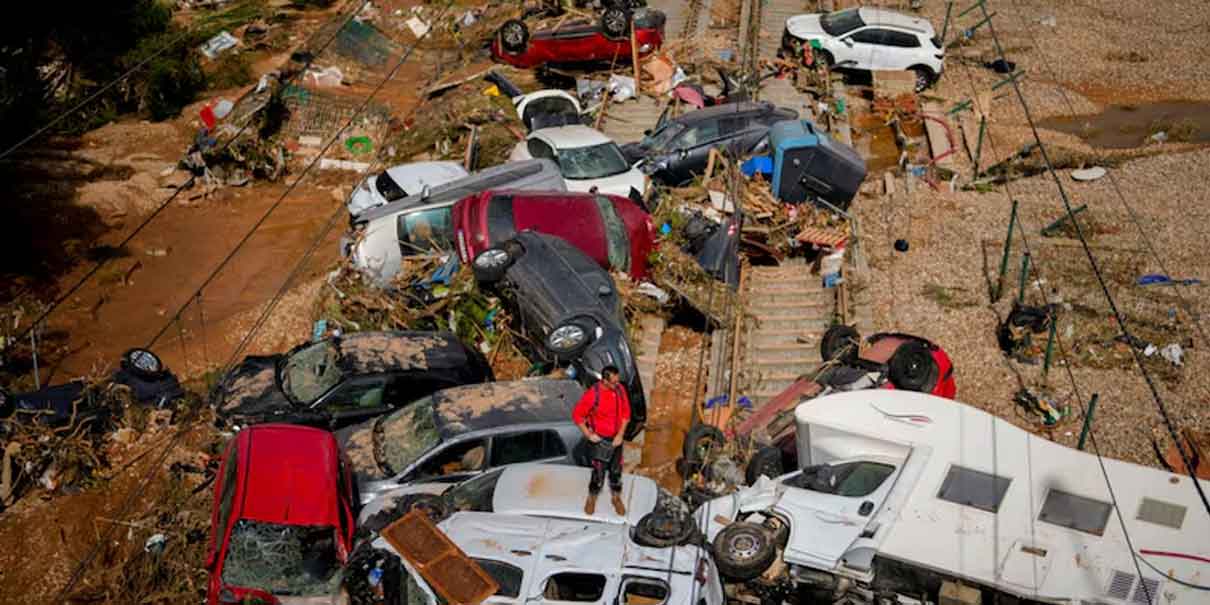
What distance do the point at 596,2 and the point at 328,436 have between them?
1619cm

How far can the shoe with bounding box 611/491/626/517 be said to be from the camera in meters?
9.57

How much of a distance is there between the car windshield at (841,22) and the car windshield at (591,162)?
311 inches

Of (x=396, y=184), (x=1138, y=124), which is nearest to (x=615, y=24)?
(x=396, y=184)

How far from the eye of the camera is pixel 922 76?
75.5ft

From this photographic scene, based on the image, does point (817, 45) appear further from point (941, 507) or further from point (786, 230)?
point (941, 507)

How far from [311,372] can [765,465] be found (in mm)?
5107

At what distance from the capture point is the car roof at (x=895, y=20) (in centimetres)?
2314

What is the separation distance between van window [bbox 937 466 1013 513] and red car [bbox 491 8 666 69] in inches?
574

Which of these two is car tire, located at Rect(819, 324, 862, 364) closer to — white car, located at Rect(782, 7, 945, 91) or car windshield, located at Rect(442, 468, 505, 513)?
car windshield, located at Rect(442, 468, 505, 513)

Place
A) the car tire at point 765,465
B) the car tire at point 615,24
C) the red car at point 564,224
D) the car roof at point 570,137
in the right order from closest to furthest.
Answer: the car tire at point 765,465 < the red car at point 564,224 < the car roof at point 570,137 < the car tire at point 615,24

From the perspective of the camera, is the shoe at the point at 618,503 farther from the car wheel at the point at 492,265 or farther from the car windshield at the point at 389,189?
the car windshield at the point at 389,189

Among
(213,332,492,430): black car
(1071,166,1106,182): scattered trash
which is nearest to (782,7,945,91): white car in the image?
(1071,166,1106,182): scattered trash

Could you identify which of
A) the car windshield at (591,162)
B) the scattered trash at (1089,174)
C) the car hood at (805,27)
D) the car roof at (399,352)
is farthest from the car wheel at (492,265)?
the car hood at (805,27)

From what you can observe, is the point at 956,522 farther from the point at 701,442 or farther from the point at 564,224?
the point at 564,224
